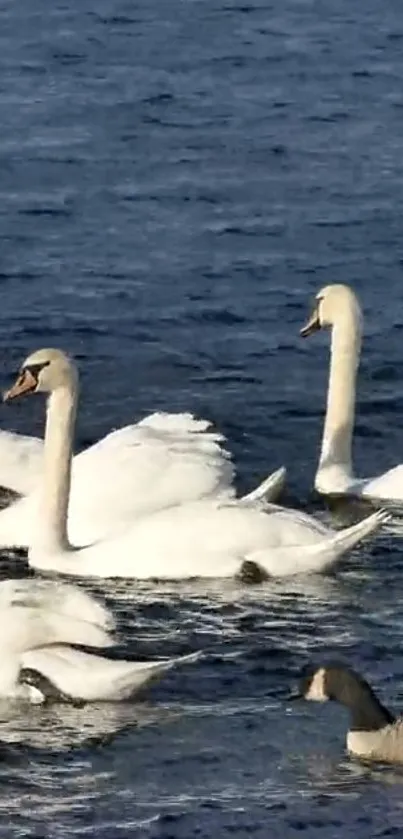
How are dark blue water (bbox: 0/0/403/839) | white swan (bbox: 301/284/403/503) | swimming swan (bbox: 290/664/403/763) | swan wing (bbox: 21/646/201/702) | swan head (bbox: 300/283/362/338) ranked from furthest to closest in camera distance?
swan head (bbox: 300/283/362/338) < white swan (bbox: 301/284/403/503) < swan wing (bbox: 21/646/201/702) < swimming swan (bbox: 290/664/403/763) < dark blue water (bbox: 0/0/403/839)

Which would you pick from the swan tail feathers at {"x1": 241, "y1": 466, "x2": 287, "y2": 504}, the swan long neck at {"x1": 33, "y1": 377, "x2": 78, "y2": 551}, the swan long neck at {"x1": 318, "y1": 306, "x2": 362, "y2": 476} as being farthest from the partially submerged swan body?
the swan long neck at {"x1": 318, "y1": 306, "x2": 362, "y2": 476}

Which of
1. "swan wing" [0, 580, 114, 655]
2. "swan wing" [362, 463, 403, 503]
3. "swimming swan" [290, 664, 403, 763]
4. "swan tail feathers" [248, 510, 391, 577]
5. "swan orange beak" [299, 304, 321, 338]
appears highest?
"swan orange beak" [299, 304, 321, 338]

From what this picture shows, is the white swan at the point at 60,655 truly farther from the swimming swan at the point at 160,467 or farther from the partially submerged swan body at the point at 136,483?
the swimming swan at the point at 160,467

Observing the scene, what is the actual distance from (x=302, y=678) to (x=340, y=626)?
1237 millimetres

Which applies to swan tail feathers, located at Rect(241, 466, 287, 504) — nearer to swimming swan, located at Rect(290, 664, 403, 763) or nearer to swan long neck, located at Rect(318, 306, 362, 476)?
swan long neck, located at Rect(318, 306, 362, 476)

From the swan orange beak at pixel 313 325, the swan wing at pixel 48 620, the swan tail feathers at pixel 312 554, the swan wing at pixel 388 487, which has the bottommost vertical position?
the swan wing at pixel 48 620

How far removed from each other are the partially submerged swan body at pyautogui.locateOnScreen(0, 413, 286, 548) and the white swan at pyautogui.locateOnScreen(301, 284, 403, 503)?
65cm

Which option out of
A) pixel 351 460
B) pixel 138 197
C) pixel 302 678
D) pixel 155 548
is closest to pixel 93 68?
pixel 138 197

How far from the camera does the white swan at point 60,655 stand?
1257 centimetres

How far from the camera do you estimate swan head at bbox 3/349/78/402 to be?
15164 millimetres

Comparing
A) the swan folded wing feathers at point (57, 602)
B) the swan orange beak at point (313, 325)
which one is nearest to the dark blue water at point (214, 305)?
the swan folded wing feathers at point (57, 602)

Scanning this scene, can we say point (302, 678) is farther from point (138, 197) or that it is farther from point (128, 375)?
point (138, 197)

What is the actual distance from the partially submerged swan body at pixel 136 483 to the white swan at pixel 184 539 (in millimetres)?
310

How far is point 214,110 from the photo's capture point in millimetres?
24203
